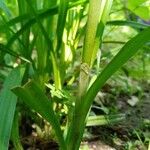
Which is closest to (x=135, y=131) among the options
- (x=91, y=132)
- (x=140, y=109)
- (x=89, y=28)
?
(x=91, y=132)

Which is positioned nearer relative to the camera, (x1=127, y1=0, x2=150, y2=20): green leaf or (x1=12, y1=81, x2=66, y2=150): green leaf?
(x1=12, y1=81, x2=66, y2=150): green leaf

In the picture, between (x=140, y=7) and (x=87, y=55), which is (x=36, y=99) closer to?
(x=87, y=55)

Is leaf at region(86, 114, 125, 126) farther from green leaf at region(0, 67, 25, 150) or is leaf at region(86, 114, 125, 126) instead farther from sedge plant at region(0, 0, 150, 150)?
green leaf at region(0, 67, 25, 150)

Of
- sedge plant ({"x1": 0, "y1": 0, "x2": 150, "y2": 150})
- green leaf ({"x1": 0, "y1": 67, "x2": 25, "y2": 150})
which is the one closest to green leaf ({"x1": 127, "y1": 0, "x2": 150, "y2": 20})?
sedge plant ({"x1": 0, "y1": 0, "x2": 150, "y2": 150})

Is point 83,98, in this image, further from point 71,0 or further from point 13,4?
point 13,4

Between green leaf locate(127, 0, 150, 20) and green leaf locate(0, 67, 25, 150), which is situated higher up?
green leaf locate(127, 0, 150, 20)

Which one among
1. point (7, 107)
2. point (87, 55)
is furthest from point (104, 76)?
point (7, 107)

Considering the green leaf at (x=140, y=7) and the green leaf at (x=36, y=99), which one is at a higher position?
the green leaf at (x=140, y=7)

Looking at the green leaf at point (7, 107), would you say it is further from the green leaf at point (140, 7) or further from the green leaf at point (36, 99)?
the green leaf at point (140, 7)

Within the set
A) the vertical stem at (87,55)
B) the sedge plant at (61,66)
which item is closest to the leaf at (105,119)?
the sedge plant at (61,66)
